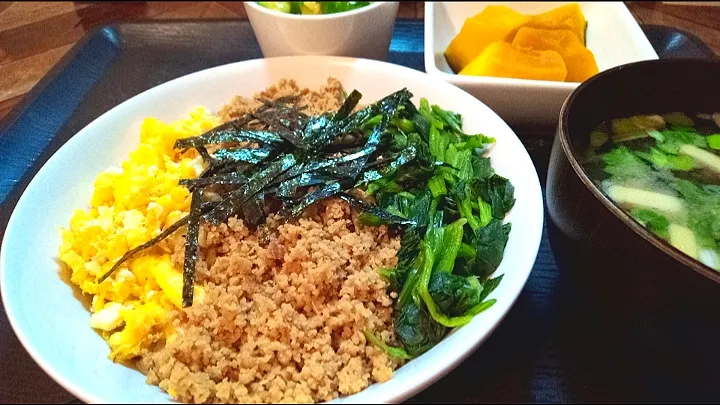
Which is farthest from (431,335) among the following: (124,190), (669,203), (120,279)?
(124,190)

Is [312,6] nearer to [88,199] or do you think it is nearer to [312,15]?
[312,15]

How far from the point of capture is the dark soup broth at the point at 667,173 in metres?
1.07

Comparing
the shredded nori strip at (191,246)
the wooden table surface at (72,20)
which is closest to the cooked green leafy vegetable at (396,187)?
the shredded nori strip at (191,246)

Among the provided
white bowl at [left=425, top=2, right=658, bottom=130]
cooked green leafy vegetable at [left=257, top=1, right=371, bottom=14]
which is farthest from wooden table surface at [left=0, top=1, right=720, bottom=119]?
cooked green leafy vegetable at [left=257, top=1, right=371, bottom=14]

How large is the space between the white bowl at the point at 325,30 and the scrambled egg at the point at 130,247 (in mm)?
544

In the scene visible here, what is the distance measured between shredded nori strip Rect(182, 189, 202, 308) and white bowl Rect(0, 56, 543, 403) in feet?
0.58

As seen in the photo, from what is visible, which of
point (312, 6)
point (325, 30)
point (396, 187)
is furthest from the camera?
point (312, 6)

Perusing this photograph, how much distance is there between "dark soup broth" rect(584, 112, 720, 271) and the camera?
107cm

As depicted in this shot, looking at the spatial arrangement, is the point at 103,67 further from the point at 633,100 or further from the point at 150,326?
the point at 633,100

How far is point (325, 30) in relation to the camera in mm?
1762

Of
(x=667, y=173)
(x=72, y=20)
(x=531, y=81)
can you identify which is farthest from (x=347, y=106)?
(x=72, y=20)

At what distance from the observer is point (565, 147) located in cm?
110

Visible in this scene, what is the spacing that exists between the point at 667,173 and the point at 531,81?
1.72ft

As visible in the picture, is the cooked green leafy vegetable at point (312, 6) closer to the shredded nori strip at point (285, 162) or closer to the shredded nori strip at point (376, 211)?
the shredded nori strip at point (285, 162)
